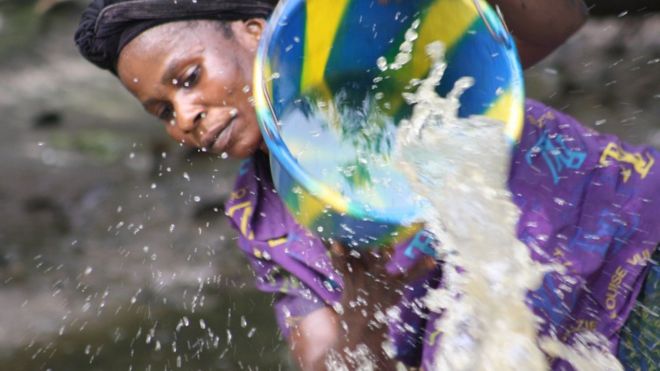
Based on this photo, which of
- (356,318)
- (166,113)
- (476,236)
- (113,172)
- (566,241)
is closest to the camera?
(476,236)

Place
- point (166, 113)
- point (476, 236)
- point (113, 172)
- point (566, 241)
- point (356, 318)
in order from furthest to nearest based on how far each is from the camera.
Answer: point (113, 172) → point (166, 113) → point (566, 241) → point (356, 318) → point (476, 236)

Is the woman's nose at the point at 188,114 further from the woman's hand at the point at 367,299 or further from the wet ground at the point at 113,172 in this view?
the wet ground at the point at 113,172

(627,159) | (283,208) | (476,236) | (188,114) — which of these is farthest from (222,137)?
(627,159)

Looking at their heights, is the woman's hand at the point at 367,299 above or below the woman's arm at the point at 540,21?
below

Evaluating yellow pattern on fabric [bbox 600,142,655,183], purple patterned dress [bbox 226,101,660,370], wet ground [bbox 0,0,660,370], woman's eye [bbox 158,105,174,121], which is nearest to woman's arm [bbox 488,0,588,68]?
purple patterned dress [bbox 226,101,660,370]

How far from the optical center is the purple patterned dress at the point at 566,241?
1505 mm

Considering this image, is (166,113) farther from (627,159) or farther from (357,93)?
(627,159)

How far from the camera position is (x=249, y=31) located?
1.69 meters

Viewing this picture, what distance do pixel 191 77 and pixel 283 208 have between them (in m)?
0.30

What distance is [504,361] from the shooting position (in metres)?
1.30

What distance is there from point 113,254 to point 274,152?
7.38ft

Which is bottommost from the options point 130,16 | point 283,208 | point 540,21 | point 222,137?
point 283,208

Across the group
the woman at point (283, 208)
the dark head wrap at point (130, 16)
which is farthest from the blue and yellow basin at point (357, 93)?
the dark head wrap at point (130, 16)

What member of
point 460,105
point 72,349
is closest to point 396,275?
point 460,105
